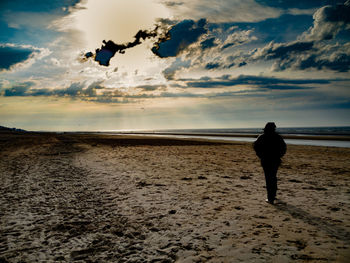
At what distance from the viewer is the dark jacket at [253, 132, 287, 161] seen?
697 centimetres

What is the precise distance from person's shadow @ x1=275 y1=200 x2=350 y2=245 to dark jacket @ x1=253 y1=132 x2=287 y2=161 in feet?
4.48

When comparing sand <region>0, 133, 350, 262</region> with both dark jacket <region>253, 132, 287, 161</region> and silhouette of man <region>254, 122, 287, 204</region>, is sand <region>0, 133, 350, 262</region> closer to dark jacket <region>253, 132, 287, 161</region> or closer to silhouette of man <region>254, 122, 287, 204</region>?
silhouette of man <region>254, 122, 287, 204</region>

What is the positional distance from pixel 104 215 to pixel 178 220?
76.1 inches

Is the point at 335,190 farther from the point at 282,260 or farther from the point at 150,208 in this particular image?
the point at 150,208

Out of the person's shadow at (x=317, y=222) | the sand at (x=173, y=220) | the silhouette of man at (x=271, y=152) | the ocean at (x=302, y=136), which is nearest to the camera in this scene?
the sand at (x=173, y=220)

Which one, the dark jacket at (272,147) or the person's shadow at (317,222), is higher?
the dark jacket at (272,147)

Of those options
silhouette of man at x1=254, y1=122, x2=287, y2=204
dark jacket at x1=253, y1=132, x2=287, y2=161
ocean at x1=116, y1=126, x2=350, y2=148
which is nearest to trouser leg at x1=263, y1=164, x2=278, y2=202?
silhouette of man at x1=254, y1=122, x2=287, y2=204

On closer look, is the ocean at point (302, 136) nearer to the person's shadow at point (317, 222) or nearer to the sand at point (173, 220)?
the sand at point (173, 220)

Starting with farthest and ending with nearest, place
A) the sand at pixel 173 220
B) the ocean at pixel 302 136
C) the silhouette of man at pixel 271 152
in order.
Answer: the ocean at pixel 302 136, the silhouette of man at pixel 271 152, the sand at pixel 173 220

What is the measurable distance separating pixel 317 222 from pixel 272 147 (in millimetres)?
2235

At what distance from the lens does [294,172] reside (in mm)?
12250

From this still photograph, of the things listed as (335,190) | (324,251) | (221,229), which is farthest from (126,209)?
(335,190)

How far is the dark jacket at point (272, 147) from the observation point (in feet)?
22.9

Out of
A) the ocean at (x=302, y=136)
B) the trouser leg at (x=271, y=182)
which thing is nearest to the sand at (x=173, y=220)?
the trouser leg at (x=271, y=182)
